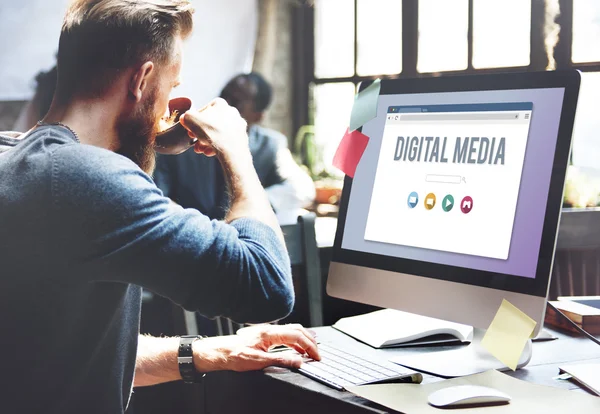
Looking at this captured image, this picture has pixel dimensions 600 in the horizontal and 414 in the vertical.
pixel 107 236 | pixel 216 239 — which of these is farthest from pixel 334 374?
pixel 107 236

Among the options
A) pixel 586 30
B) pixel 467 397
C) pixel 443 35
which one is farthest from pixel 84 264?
pixel 443 35

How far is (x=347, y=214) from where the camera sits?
128cm

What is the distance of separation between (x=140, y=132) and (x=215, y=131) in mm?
133

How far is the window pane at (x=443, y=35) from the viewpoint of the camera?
4.78 metres

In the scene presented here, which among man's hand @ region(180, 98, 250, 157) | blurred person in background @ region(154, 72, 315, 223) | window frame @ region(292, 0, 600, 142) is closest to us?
man's hand @ region(180, 98, 250, 157)

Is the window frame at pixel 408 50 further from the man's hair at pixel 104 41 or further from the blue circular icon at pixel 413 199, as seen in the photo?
the man's hair at pixel 104 41

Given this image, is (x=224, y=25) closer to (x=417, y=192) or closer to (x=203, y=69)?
(x=203, y=69)

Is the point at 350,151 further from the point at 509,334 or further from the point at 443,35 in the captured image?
the point at 443,35

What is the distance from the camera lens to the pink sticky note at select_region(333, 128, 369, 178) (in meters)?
1.26

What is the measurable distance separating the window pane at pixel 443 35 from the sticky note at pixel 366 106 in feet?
12.1

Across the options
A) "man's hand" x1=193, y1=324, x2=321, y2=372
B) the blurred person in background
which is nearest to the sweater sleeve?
"man's hand" x1=193, y1=324, x2=321, y2=372

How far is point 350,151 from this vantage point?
1271mm

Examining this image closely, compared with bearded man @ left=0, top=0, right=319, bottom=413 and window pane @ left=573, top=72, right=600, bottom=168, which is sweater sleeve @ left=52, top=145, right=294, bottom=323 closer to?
bearded man @ left=0, top=0, right=319, bottom=413

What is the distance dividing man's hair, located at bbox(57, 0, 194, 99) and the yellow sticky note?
628 mm
